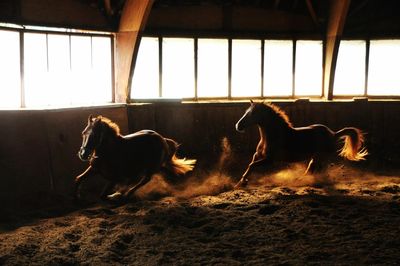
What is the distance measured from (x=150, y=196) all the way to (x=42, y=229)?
2195mm

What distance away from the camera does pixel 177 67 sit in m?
11.4

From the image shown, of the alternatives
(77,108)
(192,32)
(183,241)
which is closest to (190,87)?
(192,32)

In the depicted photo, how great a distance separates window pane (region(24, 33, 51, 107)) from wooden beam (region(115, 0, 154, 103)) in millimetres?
1595

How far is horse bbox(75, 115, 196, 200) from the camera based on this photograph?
24.7 feet

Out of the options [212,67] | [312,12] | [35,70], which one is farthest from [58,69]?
[312,12]

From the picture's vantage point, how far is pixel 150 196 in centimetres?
821

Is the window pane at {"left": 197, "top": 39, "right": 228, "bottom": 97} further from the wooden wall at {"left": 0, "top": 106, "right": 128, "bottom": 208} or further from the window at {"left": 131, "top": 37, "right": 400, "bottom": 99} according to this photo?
the wooden wall at {"left": 0, "top": 106, "right": 128, "bottom": 208}

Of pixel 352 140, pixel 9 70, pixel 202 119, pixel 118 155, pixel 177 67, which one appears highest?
pixel 177 67

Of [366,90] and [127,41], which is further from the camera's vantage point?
[366,90]

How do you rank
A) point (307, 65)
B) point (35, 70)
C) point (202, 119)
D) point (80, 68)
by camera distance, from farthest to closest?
point (307, 65)
point (202, 119)
point (80, 68)
point (35, 70)

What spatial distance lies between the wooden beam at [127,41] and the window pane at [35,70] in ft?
5.23

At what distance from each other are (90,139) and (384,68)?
778 cm

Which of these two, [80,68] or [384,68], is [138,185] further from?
[384,68]

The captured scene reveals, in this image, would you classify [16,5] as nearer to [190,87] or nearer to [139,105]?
[139,105]
